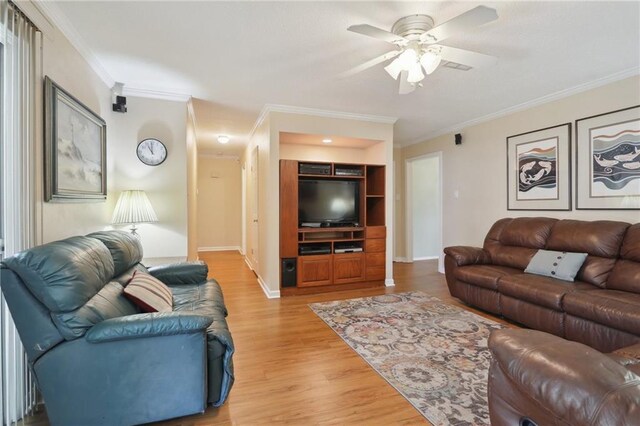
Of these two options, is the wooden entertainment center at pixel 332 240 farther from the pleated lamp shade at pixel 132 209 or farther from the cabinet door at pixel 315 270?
the pleated lamp shade at pixel 132 209

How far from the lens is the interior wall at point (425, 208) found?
22.0ft

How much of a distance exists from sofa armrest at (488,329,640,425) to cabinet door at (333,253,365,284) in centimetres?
308

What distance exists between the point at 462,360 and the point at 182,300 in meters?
2.26

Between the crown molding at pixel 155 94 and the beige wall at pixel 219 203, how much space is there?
179 inches

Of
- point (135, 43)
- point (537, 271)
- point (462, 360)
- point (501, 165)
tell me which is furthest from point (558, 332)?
point (135, 43)

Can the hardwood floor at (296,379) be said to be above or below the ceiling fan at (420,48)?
below

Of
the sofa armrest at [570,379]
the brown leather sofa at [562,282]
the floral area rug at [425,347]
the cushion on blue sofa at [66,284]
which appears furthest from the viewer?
the brown leather sofa at [562,282]

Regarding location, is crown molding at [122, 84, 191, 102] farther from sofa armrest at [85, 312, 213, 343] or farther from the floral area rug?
the floral area rug

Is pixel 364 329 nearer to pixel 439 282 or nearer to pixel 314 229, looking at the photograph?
pixel 314 229

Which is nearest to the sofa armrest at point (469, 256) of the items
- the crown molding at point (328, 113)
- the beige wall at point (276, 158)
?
the beige wall at point (276, 158)

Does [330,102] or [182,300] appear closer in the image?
[182,300]

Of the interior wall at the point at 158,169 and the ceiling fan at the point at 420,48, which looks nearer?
the ceiling fan at the point at 420,48

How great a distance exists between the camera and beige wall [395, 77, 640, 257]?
3130mm

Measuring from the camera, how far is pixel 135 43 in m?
2.41
